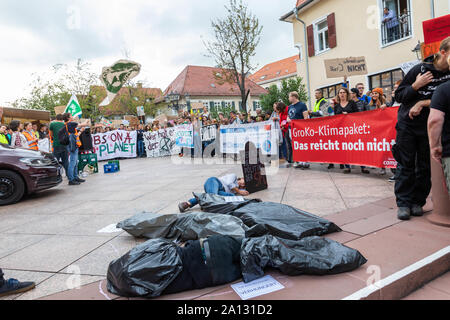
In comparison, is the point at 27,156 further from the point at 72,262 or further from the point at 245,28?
the point at 245,28

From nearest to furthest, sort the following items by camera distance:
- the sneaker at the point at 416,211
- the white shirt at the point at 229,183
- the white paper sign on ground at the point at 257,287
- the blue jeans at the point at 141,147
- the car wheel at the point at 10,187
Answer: the white paper sign on ground at the point at 257,287, the sneaker at the point at 416,211, the white shirt at the point at 229,183, the car wheel at the point at 10,187, the blue jeans at the point at 141,147

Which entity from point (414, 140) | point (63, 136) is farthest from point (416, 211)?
point (63, 136)

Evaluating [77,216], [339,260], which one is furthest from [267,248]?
[77,216]

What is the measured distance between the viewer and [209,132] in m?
12.5

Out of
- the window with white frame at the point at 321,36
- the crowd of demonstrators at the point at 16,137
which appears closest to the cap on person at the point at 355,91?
the crowd of demonstrators at the point at 16,137

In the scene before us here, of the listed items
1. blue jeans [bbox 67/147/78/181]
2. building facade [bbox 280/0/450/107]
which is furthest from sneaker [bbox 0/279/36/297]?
building facade [bbox 280/0/450/107]

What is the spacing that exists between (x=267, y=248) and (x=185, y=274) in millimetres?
657

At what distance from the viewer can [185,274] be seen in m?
2.22

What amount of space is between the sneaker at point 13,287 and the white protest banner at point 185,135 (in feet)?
34.6

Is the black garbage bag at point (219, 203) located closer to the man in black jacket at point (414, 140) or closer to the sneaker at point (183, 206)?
the sneaker at point (183, 206)

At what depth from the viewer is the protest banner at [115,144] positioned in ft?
55.0

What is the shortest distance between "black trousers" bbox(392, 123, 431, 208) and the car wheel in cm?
680

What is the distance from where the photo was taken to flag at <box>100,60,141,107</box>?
726cm
